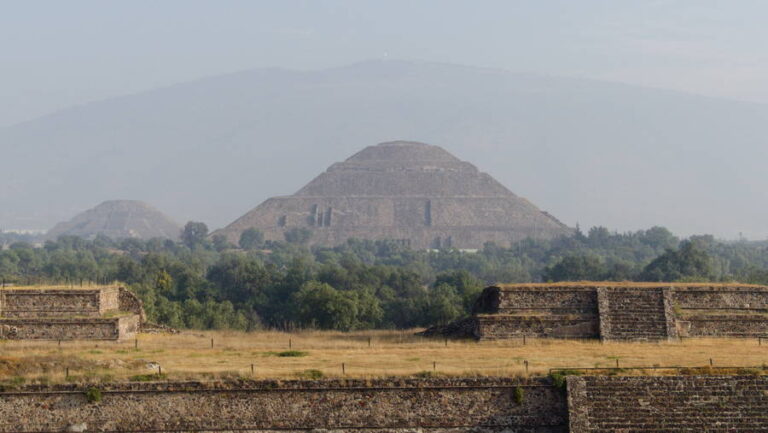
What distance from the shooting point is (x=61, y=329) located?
45688 mm

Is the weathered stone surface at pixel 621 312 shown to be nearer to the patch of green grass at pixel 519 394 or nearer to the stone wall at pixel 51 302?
the patch of green grass at pixel 519 394

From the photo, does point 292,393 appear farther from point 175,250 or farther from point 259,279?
point 175,250

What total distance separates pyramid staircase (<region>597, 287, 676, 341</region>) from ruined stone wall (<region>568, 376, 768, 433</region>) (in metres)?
9.32

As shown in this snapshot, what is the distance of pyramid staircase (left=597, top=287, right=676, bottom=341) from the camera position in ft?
144

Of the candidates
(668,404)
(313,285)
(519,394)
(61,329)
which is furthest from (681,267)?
(519,394)

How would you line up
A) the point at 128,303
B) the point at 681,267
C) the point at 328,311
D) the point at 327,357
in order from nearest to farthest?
the point at 327,357 < the point at 128,303 < the point at 328,311 < the point at 681,267

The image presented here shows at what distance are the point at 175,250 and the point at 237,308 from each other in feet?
378

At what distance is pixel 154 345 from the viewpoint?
146 ft

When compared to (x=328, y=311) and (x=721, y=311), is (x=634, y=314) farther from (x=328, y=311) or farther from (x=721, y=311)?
(x=328, y=311)

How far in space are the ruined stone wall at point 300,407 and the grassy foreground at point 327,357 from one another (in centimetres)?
54

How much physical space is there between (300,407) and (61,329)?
48.9 ft

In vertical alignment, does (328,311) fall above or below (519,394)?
above

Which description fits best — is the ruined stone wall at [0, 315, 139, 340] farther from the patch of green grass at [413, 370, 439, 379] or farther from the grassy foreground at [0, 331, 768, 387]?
the patch of green grass at [413, 370, 439, 379]

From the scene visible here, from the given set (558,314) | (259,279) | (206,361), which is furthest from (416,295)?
(206,361)
